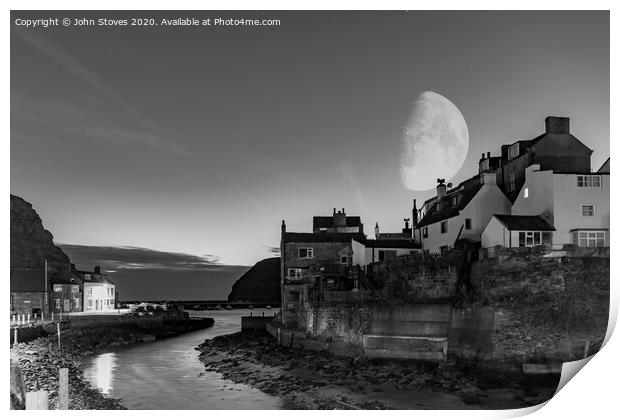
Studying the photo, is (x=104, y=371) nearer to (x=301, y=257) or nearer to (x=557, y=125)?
(x=301, y=257)

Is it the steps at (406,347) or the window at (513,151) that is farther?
the window at (513,151)

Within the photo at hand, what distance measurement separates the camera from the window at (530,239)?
13.6 m

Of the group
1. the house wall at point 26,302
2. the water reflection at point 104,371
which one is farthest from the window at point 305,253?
the house wall at point 26,302

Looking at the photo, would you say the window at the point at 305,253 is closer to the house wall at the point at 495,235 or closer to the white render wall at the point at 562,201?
the house wall at the point at 495,235

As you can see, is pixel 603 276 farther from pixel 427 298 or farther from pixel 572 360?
pixel 427 298

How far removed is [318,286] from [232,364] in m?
3.14

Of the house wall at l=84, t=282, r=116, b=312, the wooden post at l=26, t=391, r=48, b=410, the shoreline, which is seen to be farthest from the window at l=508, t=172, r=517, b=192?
the house wall at l=84, t=282, r=116, b=312

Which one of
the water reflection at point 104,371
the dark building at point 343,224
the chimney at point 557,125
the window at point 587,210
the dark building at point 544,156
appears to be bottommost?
the water reflection at point 104,371

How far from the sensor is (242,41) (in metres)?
11.5

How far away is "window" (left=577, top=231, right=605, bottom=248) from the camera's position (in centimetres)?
1279

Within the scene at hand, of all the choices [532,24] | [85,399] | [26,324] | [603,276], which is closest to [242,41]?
[532,24]

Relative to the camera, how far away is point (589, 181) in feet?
43.6

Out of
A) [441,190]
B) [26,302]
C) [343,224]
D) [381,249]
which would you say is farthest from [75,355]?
[441,190]

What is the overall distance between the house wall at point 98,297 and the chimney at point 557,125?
23601 millimetres
